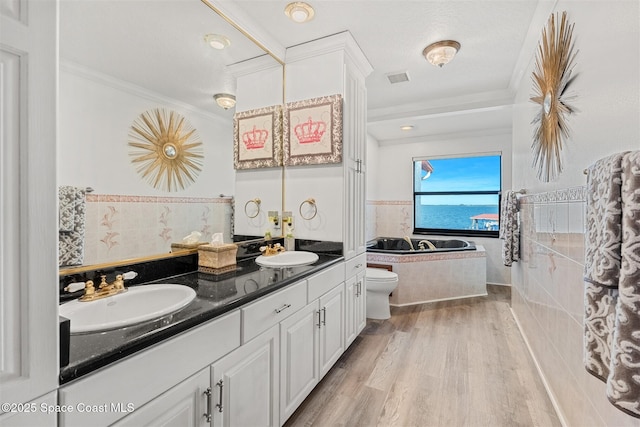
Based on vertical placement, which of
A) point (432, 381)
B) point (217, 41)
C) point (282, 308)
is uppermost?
point (217, 41)

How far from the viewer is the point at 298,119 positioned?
2.25 metres

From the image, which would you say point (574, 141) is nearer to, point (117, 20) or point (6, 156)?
point (6, 156)

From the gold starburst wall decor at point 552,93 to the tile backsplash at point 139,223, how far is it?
2.09 metres

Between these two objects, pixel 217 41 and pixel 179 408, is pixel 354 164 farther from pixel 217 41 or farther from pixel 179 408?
pixel 179 408

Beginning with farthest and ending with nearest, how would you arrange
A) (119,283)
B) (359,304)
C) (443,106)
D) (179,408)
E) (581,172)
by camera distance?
(443,106), (359,304), (581,172), (119,283), (179,408)

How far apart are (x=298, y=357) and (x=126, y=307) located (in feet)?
2.92


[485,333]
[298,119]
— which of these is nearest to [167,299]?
[298,119]

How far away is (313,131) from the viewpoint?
220 cm

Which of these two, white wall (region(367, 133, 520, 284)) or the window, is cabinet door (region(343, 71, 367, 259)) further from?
the window

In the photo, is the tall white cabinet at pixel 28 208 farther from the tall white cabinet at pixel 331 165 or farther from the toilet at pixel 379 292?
the toilet at pixel 379 292

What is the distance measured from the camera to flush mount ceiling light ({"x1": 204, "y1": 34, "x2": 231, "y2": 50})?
1785 millimetres

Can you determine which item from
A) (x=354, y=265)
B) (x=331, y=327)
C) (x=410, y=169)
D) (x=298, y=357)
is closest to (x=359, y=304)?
(x=354, y=265)

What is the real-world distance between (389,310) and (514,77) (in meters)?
2.66

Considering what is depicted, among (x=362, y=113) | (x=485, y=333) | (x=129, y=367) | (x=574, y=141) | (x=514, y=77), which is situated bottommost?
(x=485, y=333)
